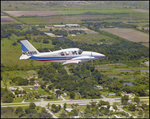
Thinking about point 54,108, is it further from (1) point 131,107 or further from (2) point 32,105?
(1) point 131,107

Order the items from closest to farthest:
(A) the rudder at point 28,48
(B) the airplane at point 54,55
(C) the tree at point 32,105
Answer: (B) the airplane at point 54,55 < (A) the rudder at point 28,48 < (C) the tree at point 32,105

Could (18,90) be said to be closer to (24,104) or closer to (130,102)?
(24,104)

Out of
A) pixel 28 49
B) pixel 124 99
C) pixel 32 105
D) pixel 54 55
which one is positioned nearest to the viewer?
pixel 54 55

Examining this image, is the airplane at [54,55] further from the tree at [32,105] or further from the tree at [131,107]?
the tree at [131,107]

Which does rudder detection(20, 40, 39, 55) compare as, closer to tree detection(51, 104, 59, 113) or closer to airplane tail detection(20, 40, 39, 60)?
airplane tail detection(20, 40, 39, 60)

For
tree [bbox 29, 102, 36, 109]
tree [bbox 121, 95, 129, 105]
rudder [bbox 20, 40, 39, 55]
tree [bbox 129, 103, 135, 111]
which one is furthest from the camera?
tree [bbox 121, 95, 129, 105]

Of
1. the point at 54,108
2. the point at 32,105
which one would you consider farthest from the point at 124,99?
the point at 32,105

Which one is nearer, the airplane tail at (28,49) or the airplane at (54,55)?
the airplane at (54,55)

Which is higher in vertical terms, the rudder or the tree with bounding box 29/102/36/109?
the rudder

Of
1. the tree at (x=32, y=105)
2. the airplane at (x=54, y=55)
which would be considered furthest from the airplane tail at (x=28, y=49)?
the tree at (x=32, y=105)

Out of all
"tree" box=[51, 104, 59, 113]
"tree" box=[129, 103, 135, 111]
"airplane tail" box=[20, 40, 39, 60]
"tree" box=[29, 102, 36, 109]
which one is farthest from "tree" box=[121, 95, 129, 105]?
"airplane tail" box=[20, 40, 39, 60]

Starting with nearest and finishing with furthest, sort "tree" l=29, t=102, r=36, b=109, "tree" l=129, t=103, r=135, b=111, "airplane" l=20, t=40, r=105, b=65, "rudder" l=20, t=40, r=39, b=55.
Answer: "airplane" l=20, t=40, r=105, b=65
"rudder" l=20, t=40, r=39, b=55
"tree" l=29, t=102, r=36, b=109
"tree" l=129, t=103, r=135, b=111
